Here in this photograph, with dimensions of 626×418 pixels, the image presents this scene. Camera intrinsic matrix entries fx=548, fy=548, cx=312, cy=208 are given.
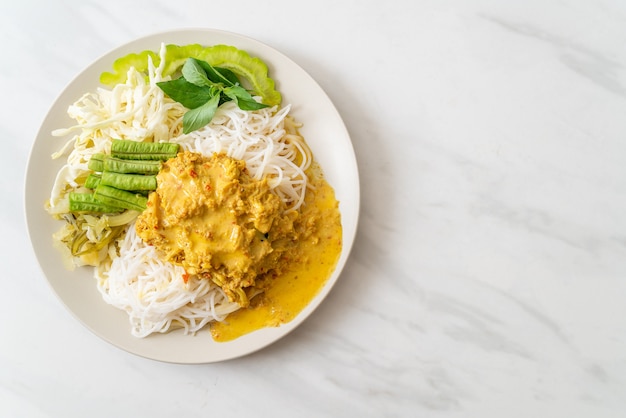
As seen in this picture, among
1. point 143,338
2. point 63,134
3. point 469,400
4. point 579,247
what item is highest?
point 63,134

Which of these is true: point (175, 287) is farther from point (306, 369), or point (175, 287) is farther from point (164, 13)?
point (164, 13)

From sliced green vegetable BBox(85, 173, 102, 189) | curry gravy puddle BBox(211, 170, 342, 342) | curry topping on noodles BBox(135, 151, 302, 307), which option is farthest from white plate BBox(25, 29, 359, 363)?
curry topping on noodles BBox(135, 151, 302, 307)

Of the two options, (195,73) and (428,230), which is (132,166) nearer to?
(195,73)

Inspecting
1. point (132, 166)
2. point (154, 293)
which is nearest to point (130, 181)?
point (132, 166)

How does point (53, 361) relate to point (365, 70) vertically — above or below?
below

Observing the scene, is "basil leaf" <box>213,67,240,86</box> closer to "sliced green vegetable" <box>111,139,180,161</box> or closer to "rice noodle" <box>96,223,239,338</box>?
"sliced green vegetable" <box>111,139,180,161</box>

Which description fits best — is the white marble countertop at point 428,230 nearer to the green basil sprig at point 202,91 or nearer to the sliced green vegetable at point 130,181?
the green basil sprig at point 202,91

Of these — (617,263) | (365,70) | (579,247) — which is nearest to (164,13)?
(365,70)
